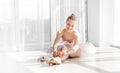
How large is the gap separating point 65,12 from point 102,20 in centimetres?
76

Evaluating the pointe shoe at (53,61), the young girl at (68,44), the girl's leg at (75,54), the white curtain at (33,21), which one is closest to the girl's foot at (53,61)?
the pointe shoe at (53,61)

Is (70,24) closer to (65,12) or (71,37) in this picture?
(71,37)

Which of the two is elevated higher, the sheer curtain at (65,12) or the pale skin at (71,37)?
the sheer curtain at (65,12)

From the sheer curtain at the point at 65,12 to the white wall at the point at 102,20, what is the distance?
0.20 metres

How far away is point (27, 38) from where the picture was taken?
4816 millimetres

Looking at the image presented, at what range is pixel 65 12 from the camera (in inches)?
200

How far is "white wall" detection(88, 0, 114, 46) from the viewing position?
519 centimetres

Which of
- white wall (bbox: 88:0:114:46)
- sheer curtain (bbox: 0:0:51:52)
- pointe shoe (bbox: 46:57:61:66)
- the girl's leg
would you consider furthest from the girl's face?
white wall (bbox: 88:0:114:46)

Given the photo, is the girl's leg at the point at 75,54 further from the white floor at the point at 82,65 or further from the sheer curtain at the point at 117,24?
the sheer curtain at the point at 117,24

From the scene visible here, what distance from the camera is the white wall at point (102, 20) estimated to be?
5.19 metres

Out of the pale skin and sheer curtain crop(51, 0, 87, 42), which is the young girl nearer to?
the pale skin

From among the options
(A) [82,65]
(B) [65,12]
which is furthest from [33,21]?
(A) [82,65]

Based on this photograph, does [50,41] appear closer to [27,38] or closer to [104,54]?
[27,38]

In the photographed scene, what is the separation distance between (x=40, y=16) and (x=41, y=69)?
1.92 meters
